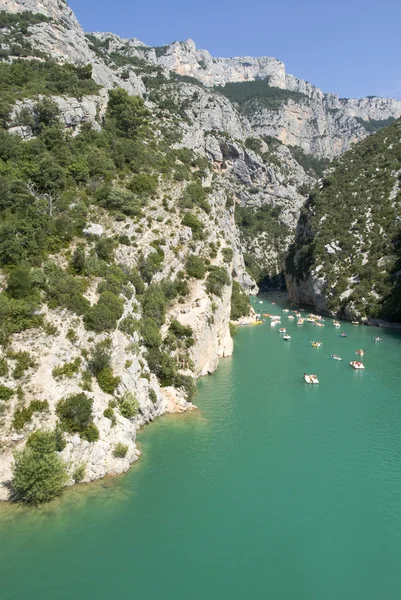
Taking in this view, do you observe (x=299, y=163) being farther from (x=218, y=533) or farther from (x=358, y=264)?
(x=218, y=533)

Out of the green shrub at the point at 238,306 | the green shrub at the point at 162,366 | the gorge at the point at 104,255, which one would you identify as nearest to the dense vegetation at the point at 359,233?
the gorge at the point at 104,255

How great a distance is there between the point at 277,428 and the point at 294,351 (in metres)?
25.8

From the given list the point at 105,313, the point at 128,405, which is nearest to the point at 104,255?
the point at 105,313

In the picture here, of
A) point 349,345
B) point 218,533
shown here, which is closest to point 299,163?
point 349,345

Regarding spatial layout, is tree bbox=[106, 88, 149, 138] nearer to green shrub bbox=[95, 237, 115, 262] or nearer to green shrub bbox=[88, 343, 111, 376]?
green shrub bbox=[95, 237, 115, 262]

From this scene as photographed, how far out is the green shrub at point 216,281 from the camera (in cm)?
4631

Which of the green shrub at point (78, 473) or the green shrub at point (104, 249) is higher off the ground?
the green shrub at point (104, 249)

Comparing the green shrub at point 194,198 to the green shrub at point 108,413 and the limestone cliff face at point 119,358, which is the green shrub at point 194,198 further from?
the green shrub at point 108,413

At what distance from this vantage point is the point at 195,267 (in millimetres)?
46750

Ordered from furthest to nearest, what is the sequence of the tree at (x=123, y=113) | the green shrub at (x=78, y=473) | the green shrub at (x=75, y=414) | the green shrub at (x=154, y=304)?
the tree at (x=123, y=113) → the green shrub at (x=154, y=304) → the green shrub at (x=75, y=414) → the green shrub at (x=78, y=473)

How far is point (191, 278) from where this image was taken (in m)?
46.5

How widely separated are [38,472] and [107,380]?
27.6 ft

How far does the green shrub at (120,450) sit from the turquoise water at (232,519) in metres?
1.27

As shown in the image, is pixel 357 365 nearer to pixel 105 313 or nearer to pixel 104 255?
pixel 104 255
